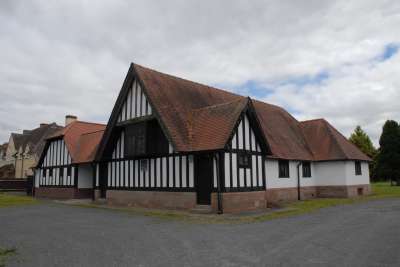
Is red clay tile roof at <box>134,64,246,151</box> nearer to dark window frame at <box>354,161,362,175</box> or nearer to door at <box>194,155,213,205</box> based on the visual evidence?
door at <box>194,155,213,205</box>

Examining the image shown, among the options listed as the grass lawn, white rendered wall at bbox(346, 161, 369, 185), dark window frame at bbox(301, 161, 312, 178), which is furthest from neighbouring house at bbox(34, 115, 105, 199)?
white rendered wall at bbox(346, 161, 369, 185)

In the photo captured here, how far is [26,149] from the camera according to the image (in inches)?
2025

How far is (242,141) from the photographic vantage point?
1755cm

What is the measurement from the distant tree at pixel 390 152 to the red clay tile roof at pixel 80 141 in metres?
33.6

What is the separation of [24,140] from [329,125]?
47058mm

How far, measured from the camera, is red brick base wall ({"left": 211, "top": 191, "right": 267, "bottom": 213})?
52.3 ft

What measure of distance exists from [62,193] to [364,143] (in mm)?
42845

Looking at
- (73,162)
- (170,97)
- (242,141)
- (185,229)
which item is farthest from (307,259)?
(73,162)

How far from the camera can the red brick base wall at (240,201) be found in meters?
16.0

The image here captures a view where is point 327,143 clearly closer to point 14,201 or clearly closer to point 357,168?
point 357,168

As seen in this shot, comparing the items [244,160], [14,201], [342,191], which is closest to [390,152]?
[342,191]

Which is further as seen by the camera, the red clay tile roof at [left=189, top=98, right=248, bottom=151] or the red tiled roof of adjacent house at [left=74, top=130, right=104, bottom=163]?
the red tiled roof of adjacent house at [left=74, top=130, right=104, bottom=163]

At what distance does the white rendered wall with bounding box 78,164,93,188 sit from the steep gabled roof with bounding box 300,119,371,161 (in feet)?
58.2

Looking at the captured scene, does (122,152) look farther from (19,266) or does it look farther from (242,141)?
(19,266)
